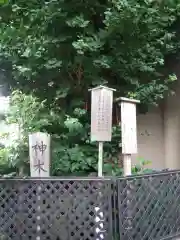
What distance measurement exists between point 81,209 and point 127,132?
4.16ft

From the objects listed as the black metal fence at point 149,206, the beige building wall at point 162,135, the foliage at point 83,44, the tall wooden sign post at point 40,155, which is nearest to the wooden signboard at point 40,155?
the tall wooden sign post at point 40,155

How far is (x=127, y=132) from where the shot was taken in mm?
4145

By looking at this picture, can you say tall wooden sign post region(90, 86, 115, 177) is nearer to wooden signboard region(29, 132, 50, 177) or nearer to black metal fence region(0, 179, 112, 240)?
black metal fence region(0, 179, 112, 240)

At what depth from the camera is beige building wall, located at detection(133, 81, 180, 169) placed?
7.52 meters

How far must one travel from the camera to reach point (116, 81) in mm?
5477

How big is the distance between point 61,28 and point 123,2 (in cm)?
116

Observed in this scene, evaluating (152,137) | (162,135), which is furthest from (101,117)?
(162,135)

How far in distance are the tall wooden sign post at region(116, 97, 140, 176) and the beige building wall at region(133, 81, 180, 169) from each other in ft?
10.6

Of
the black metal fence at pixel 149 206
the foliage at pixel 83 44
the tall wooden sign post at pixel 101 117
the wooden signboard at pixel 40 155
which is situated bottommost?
the black metal fence at pixel 149 206

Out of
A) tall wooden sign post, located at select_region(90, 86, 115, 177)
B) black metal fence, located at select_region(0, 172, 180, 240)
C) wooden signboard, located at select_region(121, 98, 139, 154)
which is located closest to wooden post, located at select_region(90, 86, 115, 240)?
tall wooden sign post, located at select_region(90, 86, 115, 177)

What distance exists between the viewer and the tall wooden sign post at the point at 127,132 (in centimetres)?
410

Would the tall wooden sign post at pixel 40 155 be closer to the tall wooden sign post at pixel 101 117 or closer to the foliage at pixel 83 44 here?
the tall wooden sign post at pixel 101 117

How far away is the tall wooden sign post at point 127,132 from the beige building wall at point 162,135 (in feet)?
10.6

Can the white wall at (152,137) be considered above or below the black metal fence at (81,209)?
above
